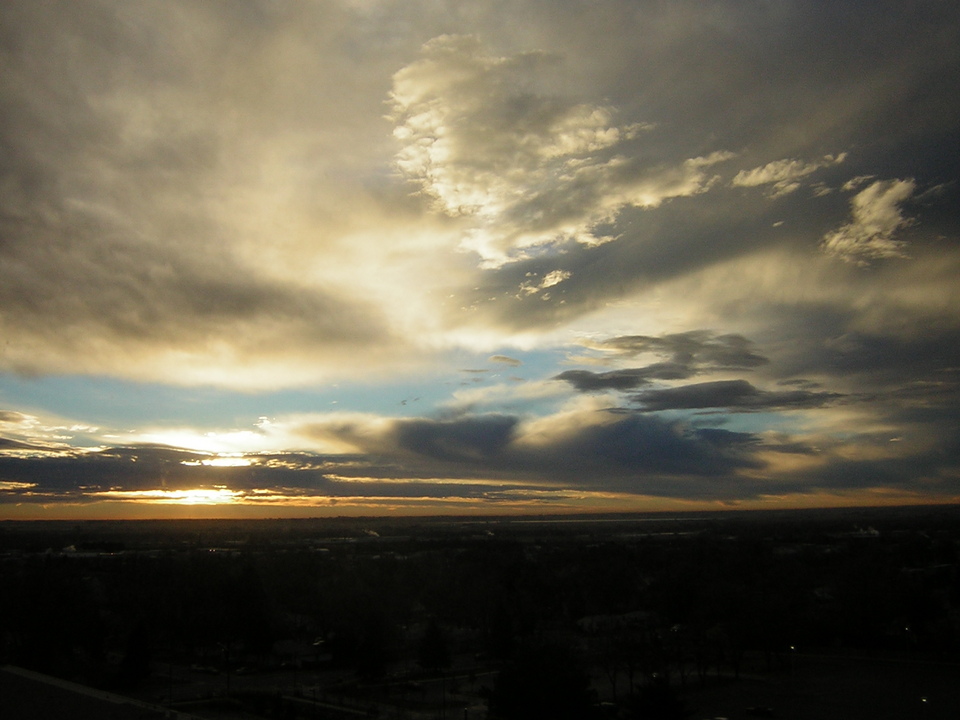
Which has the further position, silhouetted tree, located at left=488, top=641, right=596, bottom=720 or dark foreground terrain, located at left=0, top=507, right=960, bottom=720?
dark foreground terrain, located at left=0, top=507, right=960, bottom=720

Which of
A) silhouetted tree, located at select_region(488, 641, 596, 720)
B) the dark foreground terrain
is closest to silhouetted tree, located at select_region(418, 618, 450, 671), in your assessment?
the dark foreground terrain

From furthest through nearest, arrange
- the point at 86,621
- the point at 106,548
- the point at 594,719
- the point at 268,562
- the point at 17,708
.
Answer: the point at 106,548 → the point at 268,562 → the point at 86,621 → the point at 594,719 → the point at 17,708

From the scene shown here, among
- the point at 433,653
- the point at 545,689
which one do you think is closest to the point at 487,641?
the point at 433,653

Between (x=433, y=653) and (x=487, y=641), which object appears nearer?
(x=433, y=653)

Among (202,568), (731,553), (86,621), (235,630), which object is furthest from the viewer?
(731,553)

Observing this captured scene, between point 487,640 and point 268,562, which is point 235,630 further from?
point 268,562

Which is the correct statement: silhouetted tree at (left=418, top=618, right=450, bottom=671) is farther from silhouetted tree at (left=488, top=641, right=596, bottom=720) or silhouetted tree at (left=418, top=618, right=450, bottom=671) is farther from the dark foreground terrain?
silhouetted tree at (left=488, top=641, right=596, bottom=720)

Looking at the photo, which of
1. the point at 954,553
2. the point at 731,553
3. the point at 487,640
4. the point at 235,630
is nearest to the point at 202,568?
the point at 235,630

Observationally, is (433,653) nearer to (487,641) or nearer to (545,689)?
(487,641)

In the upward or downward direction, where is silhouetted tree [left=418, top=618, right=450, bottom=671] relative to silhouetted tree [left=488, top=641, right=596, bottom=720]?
downward
